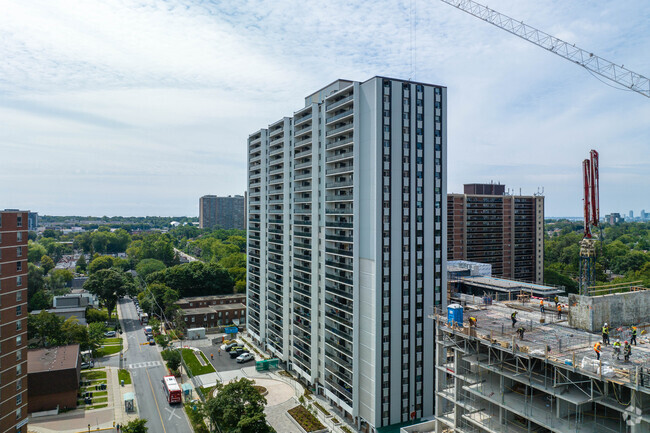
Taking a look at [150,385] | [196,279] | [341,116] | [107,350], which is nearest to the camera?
[341,116]

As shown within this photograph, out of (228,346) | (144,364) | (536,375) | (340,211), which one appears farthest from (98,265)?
(536,375)

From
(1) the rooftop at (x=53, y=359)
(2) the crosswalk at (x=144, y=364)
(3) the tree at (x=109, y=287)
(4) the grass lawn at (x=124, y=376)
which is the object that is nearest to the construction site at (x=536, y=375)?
(4) the grass lawn at (x=124, y=376)

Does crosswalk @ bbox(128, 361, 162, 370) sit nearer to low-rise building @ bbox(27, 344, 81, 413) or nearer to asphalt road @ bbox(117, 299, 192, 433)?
asphalt road @ bbox(117, 299, 192, 433)

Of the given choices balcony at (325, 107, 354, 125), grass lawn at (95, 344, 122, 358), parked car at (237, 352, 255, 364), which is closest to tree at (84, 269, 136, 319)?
grass lawn at (95, 344, 122, 358)

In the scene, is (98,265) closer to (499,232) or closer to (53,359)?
(53,359)

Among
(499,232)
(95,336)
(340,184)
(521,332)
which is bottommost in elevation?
(95,336)

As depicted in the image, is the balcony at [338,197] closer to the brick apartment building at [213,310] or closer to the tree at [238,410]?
the tree at [238,410]
